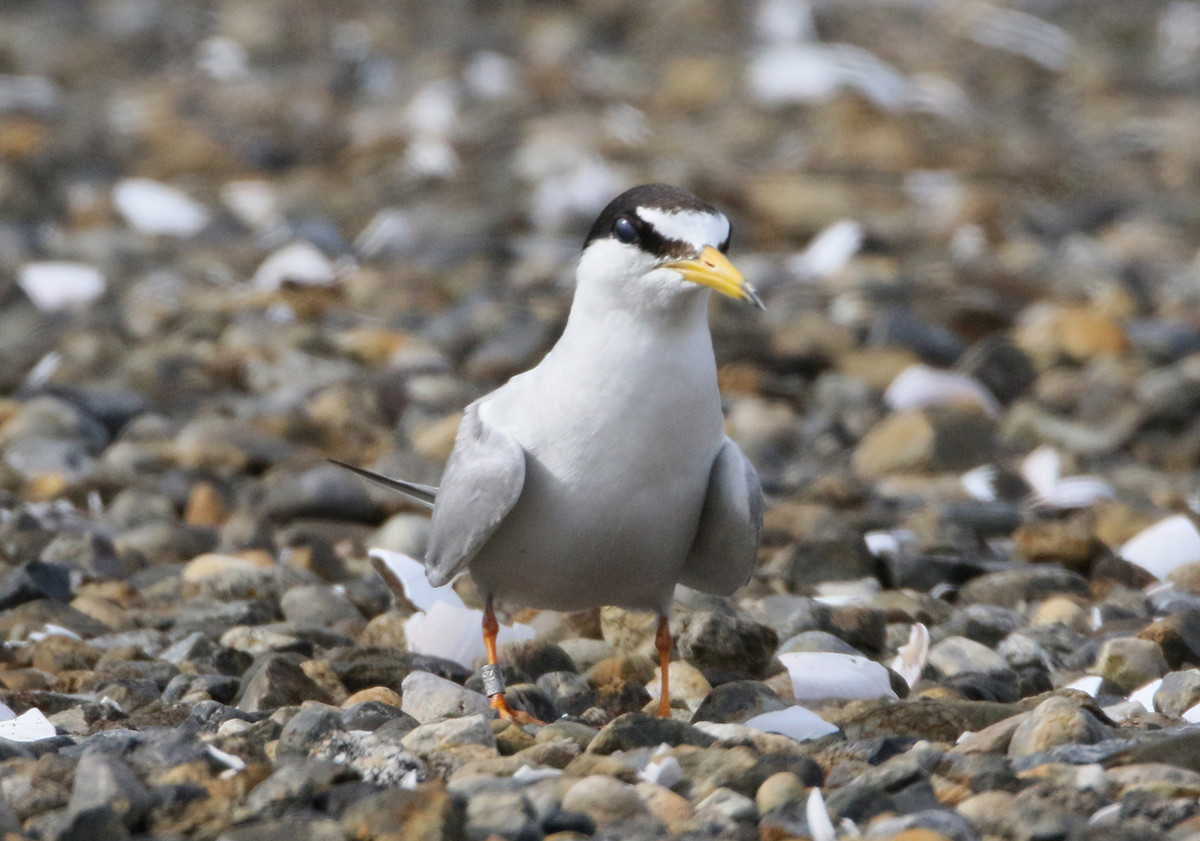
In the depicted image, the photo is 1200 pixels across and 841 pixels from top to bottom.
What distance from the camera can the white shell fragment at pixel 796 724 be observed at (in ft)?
12.0

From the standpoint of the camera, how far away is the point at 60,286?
26.9 feet

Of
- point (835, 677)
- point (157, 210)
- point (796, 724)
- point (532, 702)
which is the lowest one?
point (157, 210)

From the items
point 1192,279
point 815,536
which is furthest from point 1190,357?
point 815,536

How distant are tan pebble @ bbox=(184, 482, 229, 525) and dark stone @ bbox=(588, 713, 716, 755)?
2658 millimetres

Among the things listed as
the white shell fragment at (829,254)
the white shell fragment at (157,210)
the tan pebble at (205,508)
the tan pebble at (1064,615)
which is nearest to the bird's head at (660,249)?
the tan pebble at (1064,615)

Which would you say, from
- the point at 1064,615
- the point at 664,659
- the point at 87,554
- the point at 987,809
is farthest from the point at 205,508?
the point at 987,809

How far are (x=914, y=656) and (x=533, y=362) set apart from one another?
11.6ft

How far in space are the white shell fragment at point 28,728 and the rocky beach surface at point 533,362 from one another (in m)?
0.01

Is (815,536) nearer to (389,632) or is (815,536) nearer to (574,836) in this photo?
(389,632)

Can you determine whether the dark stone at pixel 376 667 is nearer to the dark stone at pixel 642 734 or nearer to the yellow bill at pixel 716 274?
the dark stone at pixel 642 734

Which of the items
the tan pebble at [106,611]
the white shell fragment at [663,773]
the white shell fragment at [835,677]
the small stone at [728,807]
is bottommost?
the tan pebble at [106,611]

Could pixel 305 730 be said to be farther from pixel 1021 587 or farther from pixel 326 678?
pixel 1021 587

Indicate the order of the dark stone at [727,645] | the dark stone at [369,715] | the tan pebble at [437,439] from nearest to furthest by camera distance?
the dark stone at [369,715], the dark stone at [727,645], the tan pebble at [437,439]

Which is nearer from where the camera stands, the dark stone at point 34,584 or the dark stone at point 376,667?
the dark stone at point 376,667
